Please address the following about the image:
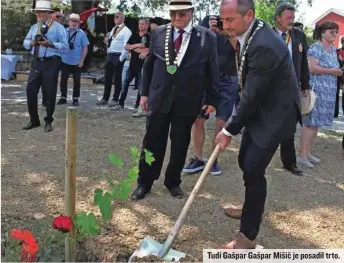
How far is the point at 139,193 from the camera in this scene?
4527 mm

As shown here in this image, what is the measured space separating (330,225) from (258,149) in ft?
4.43

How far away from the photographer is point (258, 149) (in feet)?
11.0

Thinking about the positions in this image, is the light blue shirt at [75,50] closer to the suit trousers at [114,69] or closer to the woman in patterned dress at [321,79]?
the suit trousers at [114,69]

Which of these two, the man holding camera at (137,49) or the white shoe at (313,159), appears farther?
the man holding camera at (137,49)

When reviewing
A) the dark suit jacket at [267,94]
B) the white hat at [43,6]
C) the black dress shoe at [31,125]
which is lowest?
the black dress shoe at [31,125]

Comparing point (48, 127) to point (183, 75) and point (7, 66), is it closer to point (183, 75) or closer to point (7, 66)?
point (183, 75)

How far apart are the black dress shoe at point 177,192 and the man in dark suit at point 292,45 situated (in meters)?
1.29

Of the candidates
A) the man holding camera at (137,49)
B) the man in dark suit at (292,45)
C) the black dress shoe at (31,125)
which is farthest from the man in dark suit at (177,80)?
the man holding camera at (137,49)

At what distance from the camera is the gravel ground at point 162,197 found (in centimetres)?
380

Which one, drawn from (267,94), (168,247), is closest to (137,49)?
(267,94)

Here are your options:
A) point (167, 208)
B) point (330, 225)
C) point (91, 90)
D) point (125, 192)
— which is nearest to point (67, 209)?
point (125, 192)

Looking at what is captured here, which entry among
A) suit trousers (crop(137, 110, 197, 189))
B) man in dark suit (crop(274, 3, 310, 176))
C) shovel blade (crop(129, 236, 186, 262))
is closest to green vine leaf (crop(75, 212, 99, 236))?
shovel blade (crop(129, 236, 186, 262))

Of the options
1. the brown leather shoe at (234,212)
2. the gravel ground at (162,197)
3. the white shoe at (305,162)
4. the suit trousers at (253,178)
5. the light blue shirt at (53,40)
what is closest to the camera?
the suit trousers at (253,178)

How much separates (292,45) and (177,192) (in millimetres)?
2100
